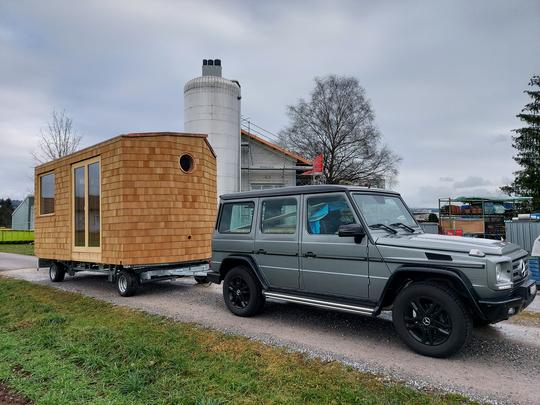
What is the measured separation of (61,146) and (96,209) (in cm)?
2171

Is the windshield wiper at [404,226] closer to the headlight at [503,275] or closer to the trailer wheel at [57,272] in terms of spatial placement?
the headlight at [503,275]

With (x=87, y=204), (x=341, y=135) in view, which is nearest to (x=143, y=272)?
(x=87, y=204)

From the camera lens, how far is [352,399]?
3631 millimetres

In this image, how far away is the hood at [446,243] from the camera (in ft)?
14.7

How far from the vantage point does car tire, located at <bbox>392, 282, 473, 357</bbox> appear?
4.41 meters

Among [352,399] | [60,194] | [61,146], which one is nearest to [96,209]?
[60,194]

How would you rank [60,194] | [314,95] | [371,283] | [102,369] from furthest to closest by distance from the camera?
[314,95], [60,194], [371,283], [102,369]

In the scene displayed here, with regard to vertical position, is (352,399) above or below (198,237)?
below

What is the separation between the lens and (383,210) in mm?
5812

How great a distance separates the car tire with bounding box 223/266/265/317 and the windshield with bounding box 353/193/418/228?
2.15 metres

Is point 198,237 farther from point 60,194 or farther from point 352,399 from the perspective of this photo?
point 352,399

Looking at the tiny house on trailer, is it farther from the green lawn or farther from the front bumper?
the green lawn

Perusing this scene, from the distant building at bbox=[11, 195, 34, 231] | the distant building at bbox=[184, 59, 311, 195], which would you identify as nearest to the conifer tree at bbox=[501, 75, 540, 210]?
the distant building at bbox=[184, 59, 311, 195]

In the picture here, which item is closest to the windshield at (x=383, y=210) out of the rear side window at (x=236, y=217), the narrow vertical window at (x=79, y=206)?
the rear side window at (x=236, y=217)
